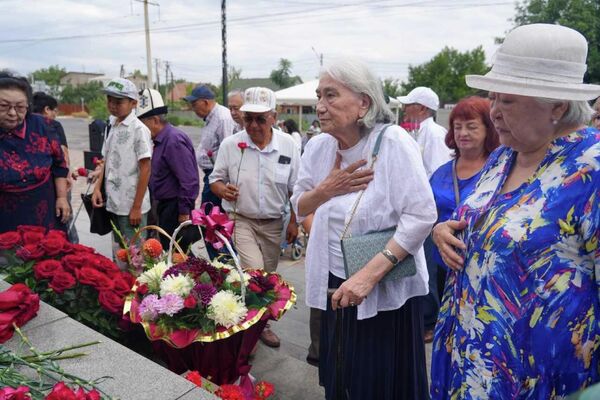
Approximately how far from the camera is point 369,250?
1.92m

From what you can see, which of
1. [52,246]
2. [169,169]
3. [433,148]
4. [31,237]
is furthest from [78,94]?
[52,246]

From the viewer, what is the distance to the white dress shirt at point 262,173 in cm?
340

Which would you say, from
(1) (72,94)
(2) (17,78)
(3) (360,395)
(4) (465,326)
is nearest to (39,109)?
(2) (17,78)

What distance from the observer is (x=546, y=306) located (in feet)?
4.32

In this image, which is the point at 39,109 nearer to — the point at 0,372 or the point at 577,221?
the point at 0,372

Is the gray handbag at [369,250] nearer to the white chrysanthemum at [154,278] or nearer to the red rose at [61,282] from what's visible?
the white chrysanthemum at [154,278]

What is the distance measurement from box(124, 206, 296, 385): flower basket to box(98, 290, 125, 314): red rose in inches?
5.0

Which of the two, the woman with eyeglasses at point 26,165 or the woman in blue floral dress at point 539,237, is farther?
the woman with eyeglasses at point 26,165

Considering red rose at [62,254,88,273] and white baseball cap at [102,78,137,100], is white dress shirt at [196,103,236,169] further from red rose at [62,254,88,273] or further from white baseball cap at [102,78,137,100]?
red rose at [62,254,88,273]

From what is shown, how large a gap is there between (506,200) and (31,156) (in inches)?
122

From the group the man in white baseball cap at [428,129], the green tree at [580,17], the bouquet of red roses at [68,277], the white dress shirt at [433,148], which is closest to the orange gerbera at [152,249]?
the bouquet of red roses at [68,277]

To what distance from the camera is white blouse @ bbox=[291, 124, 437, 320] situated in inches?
76.5

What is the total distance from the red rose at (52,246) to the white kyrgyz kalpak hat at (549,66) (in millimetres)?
2578

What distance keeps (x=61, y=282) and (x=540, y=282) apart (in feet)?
7.66
